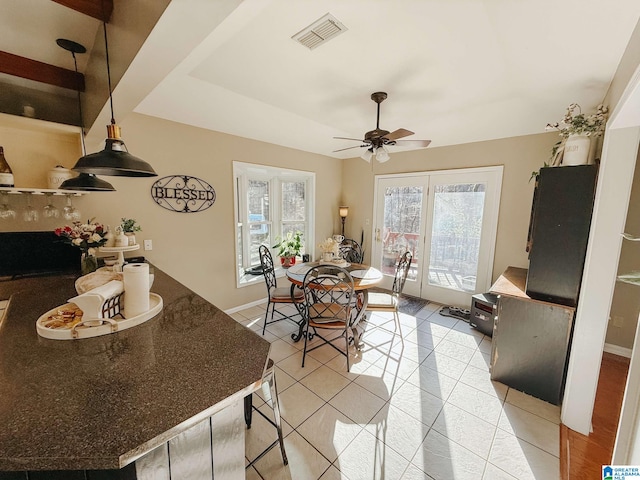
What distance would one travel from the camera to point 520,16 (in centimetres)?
131

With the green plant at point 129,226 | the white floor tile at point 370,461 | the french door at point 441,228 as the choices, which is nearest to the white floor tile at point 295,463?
the white floor tile at point 370,461

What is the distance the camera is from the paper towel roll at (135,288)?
122 cm

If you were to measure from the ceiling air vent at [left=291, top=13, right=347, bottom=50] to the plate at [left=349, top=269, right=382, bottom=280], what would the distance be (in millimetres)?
1999

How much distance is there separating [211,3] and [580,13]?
1.71 m

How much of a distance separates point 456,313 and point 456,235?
110 cm

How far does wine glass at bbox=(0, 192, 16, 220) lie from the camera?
6.31ft

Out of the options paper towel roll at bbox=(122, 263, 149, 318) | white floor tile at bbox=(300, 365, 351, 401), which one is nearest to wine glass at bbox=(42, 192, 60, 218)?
paper towel roll at bbox=(122, 263, 149, 318)

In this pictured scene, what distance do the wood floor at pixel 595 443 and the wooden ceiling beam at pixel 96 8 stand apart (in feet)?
11.1

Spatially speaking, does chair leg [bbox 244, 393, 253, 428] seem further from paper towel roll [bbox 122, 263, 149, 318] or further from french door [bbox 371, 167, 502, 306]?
french door [bbox 371, 167, 502, 306]

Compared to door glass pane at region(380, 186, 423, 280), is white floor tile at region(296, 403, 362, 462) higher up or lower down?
lower down

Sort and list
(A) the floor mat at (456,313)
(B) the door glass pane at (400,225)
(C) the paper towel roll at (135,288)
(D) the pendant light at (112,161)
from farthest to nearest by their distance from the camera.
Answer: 1. (B) the door glass pane at (400,225)
2. (A) the floor mat at (456,313)
3. (C) the paper towel roll at (135,288)
4. (D) the pendant light at (112,161)

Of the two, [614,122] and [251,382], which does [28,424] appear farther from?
[614,122]

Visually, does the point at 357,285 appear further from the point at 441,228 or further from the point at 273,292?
the point at 441,228

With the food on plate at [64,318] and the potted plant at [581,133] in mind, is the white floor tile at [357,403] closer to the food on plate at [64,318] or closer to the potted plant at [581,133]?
the food on plate at [64,318]
